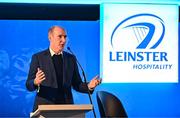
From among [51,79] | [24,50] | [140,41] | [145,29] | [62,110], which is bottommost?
[62,110]

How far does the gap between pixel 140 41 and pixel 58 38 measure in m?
3.12

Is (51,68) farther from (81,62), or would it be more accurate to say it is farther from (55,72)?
(81,62)

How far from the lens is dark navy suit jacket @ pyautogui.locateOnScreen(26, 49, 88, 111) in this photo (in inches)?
155

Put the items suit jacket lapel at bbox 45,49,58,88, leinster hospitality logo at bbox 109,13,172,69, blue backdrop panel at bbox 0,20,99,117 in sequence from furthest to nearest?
leinster hospitality logo at bbox 109,13,172,69 → blue backdrop panel at bbox 0,20,99,117 → suit jacket lapel at bbox 45,49,58,88

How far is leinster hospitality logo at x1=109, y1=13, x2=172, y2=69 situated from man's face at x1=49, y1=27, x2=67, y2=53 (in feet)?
9.39

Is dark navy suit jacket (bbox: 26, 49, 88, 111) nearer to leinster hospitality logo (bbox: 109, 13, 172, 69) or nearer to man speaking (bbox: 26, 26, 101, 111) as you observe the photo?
man speaking (bbox: 26, 26, 101, 111)

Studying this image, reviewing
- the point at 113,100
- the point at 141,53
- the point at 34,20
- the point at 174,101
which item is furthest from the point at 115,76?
the point at 113,100

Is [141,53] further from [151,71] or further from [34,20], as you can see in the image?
[34,20]

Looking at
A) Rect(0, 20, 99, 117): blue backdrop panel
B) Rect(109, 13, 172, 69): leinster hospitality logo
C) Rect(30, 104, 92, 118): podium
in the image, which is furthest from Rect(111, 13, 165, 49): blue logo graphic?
Rect(30, 104, 92, 118): podium

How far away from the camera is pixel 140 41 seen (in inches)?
271

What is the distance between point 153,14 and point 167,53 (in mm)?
592

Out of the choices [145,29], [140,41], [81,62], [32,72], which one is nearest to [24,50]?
[81,62]

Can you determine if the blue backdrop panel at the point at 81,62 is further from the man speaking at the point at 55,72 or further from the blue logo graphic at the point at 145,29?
the man speaking at the point at 55,72

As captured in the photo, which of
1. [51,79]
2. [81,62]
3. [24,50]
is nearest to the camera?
[51,79]
